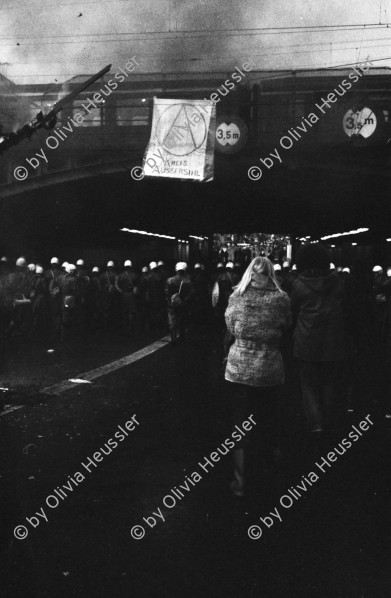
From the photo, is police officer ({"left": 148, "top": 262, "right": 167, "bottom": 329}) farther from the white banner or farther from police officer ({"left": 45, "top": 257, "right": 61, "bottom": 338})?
the white banner

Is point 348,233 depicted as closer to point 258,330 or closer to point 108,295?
point 108,295

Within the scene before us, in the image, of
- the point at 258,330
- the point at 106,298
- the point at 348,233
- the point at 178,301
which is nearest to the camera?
the point at 258,330

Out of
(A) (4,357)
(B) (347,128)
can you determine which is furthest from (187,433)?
(B) (347,128)

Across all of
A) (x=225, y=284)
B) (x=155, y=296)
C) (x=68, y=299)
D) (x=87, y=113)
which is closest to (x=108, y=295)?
(x=155, y=296)

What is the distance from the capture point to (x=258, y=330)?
15.6 ft

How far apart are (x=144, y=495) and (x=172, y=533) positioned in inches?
27.6

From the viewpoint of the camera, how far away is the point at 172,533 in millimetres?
3947

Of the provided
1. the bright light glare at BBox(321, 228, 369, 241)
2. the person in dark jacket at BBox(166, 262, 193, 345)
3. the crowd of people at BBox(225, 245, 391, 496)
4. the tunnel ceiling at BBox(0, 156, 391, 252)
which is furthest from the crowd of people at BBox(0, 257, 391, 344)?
the bright light glare at BBox(321, 228, 369, 241)

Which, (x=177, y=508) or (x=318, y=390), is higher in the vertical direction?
(x=318, y=390)

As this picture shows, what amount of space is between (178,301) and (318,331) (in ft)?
27.3

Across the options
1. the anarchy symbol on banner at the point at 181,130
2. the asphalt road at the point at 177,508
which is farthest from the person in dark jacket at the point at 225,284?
the asphalt road at the point at 177,508

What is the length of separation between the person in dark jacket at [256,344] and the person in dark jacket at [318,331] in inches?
31.3

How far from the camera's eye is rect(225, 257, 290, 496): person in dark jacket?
4770mm

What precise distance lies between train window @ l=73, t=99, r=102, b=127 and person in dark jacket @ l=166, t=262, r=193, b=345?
864 centimetres
